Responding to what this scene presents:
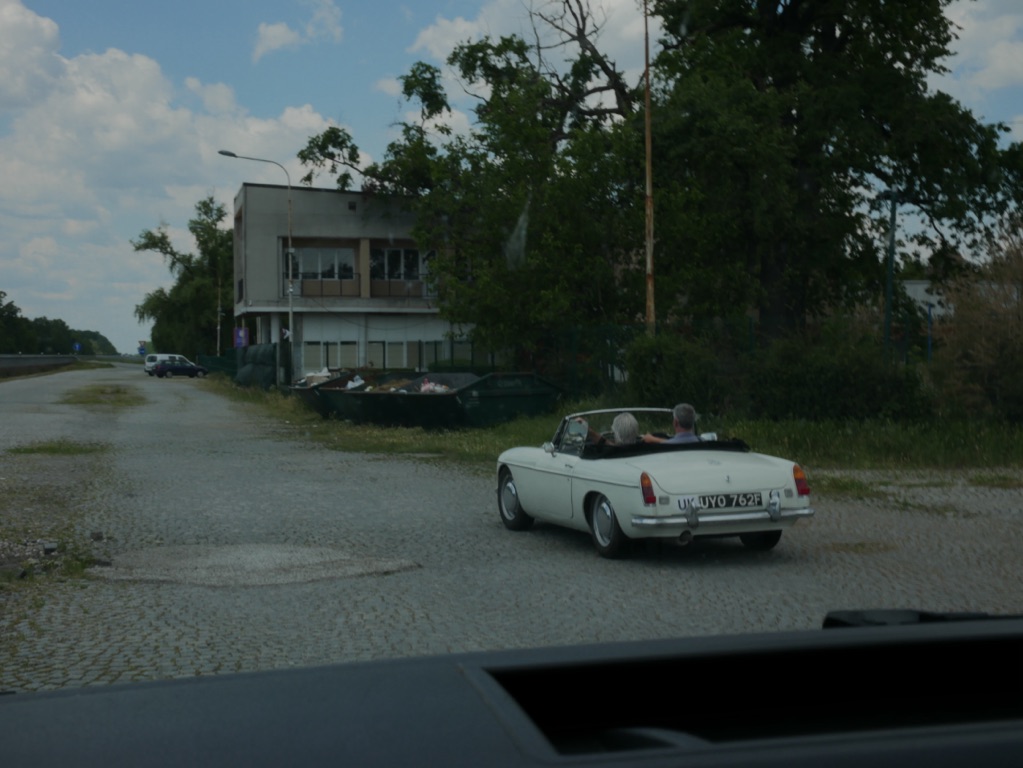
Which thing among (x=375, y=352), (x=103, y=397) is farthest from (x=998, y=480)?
(x=375, y=352)

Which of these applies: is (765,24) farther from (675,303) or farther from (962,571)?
(962,571)

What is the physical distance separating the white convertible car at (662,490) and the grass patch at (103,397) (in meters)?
33.0

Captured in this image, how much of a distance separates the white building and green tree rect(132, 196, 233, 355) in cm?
4429

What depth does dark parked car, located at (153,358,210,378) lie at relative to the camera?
92.4 m

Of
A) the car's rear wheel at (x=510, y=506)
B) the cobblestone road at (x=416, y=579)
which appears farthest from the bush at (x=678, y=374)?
the car's rear wheel at (x=510, y=506)

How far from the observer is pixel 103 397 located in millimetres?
48438

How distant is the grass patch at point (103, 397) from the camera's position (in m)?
43.9

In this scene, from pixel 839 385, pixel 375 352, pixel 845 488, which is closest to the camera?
pixel 845 488

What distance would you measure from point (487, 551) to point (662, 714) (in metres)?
→ 8.63

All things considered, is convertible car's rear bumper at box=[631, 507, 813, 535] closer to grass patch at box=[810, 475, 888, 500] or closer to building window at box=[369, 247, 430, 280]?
grass patch at box=[810, 475, 888, 500]

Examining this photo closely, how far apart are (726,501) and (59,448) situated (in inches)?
652

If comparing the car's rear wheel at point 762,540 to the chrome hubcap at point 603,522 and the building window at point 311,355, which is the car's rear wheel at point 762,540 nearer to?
the chrome hubcap at point 603,522

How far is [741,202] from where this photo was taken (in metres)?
33.0

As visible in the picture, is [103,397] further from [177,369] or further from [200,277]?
[200,277]
